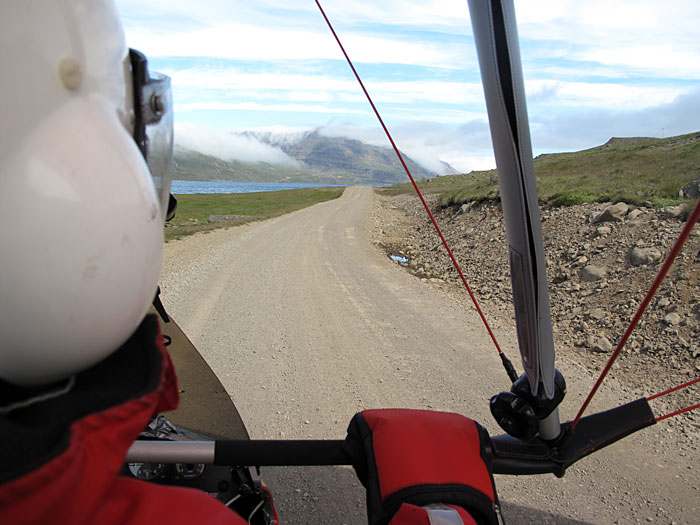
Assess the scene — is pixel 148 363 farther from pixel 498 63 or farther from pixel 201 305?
pixel 201 305

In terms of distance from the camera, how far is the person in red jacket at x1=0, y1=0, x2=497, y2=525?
0.68 meters

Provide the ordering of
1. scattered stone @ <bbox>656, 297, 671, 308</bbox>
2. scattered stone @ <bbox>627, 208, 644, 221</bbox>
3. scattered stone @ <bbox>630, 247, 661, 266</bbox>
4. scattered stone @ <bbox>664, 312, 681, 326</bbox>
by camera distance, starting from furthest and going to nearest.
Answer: scattered stone @ <bbox>627, 208, 644, 221</bbox> < scattered stone @ <bbox>630, 247, 661, 266</bbox> < scattered stone @ <bbox>656, 297, 671, 308</bbox> < scattered stone @ <bbox>664, 312, 681, 326</bbox>

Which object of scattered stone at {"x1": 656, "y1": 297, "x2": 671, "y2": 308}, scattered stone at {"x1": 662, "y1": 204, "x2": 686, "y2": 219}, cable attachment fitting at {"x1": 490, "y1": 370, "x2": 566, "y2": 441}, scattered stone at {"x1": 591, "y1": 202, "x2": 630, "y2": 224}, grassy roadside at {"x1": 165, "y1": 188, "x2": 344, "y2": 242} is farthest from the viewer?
grassy roadside at {"x1": 165, "y1": 188, "x2": 344, "y2": 242}

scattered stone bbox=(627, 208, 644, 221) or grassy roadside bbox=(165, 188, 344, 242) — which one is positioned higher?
scattered stone bbox=(627, 208, 644, 221)

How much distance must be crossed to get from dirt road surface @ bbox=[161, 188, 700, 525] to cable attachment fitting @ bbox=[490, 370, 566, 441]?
5.99ft

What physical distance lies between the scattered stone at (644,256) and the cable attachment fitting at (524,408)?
6780mm

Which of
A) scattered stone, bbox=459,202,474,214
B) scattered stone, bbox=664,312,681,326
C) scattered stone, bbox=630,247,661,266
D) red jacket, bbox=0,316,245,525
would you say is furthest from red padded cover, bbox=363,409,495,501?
scattered stone, bbox=459,202,474,214

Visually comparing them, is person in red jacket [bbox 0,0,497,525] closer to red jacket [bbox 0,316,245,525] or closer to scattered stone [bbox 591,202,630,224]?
red jacket [bbox 0,316,245,525]

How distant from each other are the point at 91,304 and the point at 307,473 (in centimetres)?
308

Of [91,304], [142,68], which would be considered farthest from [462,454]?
[142,68]

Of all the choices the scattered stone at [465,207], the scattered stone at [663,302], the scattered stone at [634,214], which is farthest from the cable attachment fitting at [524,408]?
the scattered stone at [465,207]

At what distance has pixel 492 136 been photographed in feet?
4.52

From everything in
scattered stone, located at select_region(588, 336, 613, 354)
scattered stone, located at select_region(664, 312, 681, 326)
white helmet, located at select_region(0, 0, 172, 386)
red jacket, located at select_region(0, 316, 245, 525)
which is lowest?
scattered stone, located at select_region(588, 336, 613, 354)

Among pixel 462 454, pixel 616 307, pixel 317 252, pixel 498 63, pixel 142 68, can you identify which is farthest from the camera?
pixel 317 252
